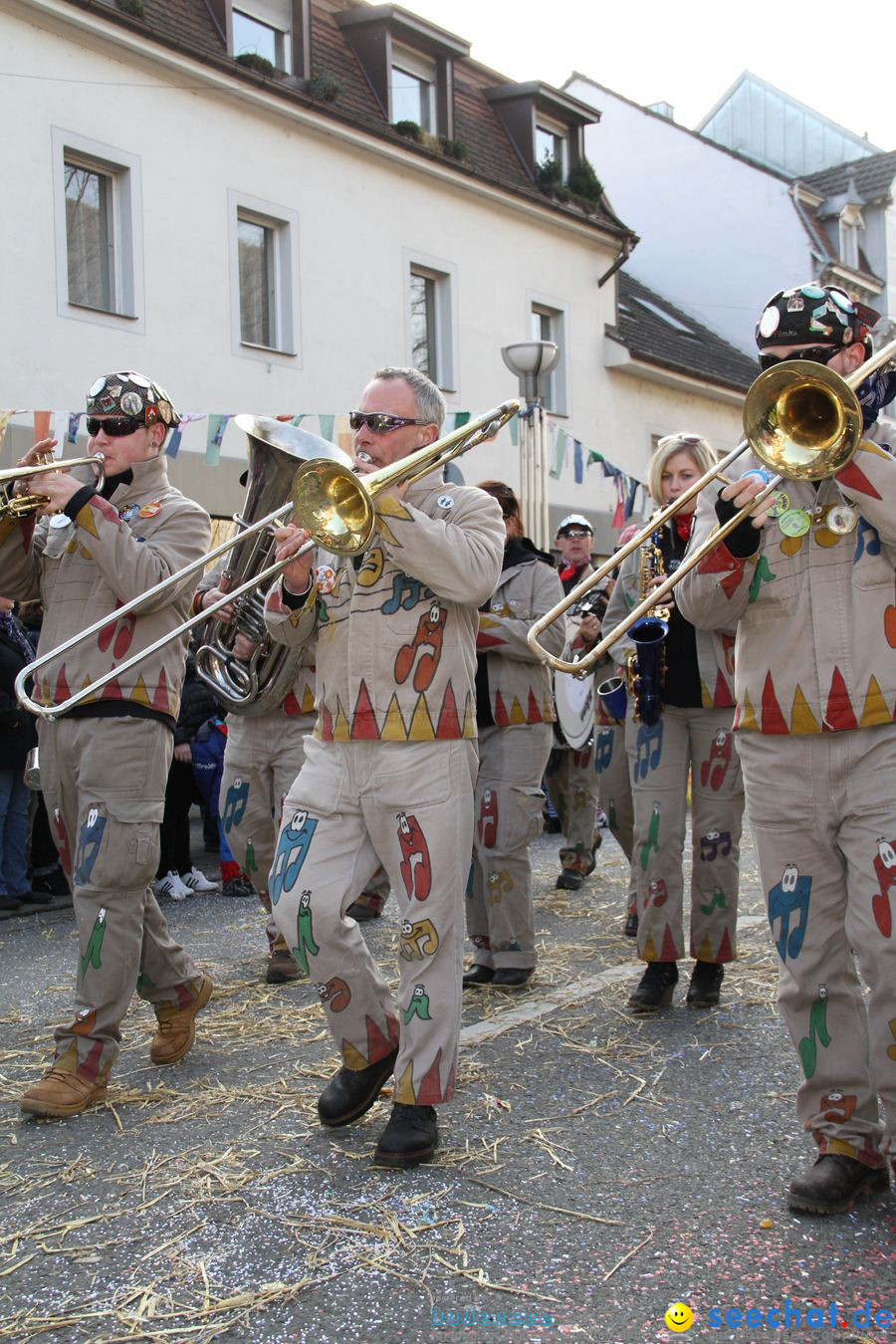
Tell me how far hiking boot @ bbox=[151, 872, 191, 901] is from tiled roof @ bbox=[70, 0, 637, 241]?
9.49m

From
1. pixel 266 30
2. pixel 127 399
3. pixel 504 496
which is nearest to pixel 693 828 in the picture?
pixel 504 496

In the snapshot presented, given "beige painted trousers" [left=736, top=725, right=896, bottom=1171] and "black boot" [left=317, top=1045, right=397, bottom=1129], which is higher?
"beige painted trousers" [left=736, top=725, right=896, bottom=1171]

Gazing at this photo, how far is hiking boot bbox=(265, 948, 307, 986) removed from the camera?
244 inches

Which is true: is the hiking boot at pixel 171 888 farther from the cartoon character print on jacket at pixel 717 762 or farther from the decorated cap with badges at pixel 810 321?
the decorated cap with badges at pixel 810 321

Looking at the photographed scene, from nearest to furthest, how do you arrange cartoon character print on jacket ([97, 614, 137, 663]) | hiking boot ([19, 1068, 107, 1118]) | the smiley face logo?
the smiley face logo
hiking boot ([19, 1068, 107, 1118])
cartoon character print on jacket ([97, 614, 137, 663])

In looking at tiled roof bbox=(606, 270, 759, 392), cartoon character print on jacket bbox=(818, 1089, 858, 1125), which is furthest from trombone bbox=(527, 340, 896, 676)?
tiled roof bbox=(606, 270, 759, 392)

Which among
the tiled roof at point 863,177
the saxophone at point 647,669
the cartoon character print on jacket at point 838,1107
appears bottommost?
the cartoon character print on jacket at point 838,1107

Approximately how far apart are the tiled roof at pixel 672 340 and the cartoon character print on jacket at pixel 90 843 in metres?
19.6

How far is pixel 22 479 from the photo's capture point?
4.49 meters

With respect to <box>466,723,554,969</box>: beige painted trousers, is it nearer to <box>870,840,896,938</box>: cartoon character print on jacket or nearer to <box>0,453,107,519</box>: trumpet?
<box>0,453,107,519</box>: trumpet

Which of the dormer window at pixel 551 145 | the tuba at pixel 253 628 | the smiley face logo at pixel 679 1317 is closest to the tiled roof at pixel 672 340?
the dormer window at pixel 551 145

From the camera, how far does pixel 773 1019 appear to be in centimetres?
533

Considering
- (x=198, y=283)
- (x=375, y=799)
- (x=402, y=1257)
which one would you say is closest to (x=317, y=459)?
(x=375, y=799)

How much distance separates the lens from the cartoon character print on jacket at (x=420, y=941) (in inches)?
155
